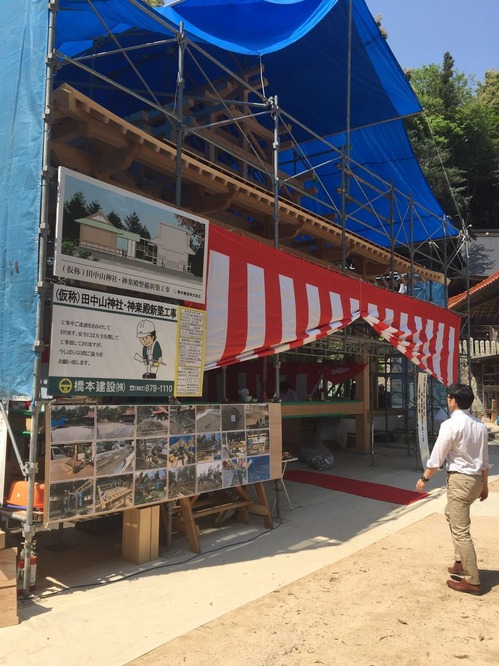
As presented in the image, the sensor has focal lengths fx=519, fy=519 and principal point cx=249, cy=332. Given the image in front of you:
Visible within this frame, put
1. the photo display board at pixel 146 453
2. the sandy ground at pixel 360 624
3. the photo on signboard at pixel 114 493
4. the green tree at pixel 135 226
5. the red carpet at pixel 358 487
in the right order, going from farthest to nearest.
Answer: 1. the red carpet at pixel 358 487
2. the green tree at pixel 135 226
3. the photo on signboard at pixel 114 493
4. the photo display board at pixel 146 453
5. the sandy ground at pixel 360 624

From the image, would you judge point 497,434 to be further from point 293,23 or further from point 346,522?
point 293,23

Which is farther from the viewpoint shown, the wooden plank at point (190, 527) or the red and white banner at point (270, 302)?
the red and white banner at point (270, 302)

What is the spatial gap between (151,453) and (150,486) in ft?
1.02

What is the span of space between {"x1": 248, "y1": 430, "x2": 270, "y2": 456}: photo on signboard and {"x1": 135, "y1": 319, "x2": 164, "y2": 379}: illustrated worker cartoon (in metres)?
1.61

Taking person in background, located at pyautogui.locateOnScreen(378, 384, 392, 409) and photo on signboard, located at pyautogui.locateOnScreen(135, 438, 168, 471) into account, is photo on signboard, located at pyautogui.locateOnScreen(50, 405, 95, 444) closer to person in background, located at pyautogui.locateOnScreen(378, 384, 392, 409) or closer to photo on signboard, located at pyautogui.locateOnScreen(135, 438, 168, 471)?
photo on signboard, located at pyautogui.locateOnScreen(135, 438, 168, 471)

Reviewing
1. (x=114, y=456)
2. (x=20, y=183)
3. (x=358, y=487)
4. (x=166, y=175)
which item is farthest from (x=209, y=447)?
(x=166, y=175)

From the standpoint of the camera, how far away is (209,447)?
18.4 feet

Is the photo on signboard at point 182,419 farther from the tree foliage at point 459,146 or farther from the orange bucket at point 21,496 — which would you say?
the tree foliage at point 459,146

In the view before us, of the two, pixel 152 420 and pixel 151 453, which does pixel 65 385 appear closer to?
pixel 152 420

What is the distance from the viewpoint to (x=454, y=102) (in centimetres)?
3759

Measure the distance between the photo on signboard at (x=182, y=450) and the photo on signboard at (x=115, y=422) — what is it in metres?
0.53

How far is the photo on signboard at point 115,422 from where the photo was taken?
4.60 meters

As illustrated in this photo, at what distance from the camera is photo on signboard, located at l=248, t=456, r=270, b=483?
6.09 meters

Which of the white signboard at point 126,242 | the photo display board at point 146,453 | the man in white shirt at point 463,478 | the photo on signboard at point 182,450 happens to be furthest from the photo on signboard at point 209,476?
the man in white shirt at point 463,478
